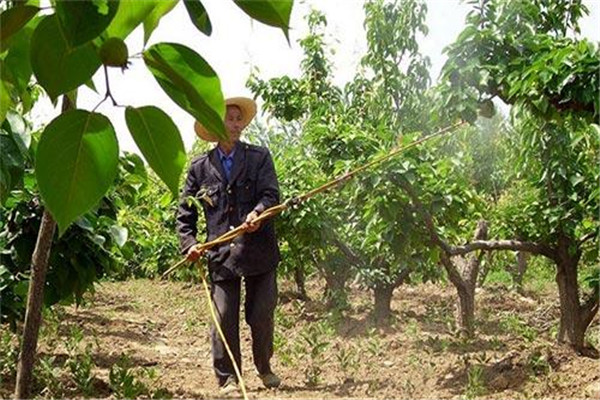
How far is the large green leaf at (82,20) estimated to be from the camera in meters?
0.25

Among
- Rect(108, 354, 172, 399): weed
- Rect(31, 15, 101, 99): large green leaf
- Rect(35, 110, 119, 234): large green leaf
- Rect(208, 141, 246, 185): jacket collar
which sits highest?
Rect(208, 141, 246, 185): jacket collar

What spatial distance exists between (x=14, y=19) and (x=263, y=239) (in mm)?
2350

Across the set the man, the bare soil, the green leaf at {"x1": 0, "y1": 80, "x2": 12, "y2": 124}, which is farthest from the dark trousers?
the green leaf at {"x1": 0, "y1": 80, "x2": 12, "y2": 124}

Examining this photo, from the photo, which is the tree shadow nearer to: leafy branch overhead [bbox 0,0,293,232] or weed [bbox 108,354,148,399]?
weed [bbox 108,354,148,399]

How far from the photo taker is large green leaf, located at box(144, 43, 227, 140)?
0.99 ft

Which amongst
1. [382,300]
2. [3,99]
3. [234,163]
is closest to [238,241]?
[234,163]

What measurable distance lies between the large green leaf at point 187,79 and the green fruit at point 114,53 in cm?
2

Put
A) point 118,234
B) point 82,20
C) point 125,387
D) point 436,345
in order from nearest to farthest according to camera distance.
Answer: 1. point 82,20
2. point 118,234
3. point 125,387
4. point 436,345

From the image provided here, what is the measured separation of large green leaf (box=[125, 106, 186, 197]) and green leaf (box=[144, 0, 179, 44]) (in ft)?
0.10

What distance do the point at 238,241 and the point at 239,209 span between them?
12 cm

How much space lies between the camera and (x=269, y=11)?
285mm

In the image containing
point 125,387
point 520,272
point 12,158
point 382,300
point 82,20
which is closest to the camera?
point 82,20

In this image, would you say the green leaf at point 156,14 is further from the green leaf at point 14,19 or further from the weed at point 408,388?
the weed at point 408,388

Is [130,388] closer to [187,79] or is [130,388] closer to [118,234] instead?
[118,234]
